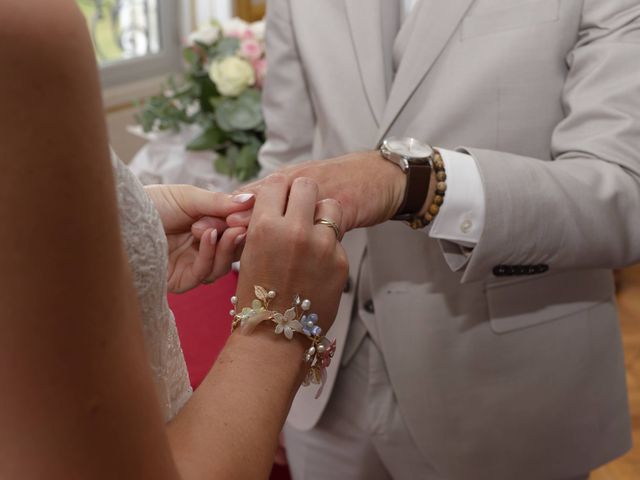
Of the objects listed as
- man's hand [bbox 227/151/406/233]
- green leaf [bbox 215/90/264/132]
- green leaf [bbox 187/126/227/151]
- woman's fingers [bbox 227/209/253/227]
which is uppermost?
man's hand [bbox 227/151/406/233]

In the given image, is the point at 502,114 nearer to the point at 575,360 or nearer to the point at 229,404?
the point at 575,360

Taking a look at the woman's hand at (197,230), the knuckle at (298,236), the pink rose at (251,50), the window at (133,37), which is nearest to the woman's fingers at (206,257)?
the woman's hand at (197,230)

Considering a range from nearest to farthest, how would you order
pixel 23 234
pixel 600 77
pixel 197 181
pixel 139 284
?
1. pixel 23 234
2. pixel 139 284
3. pixel 600 77
4. pixel 197 181

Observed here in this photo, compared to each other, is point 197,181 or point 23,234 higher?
point 23,234

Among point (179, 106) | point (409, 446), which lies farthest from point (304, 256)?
point (179, 106)

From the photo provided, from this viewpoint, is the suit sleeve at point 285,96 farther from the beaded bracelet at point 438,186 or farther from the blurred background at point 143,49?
the blurred background at point 143,49

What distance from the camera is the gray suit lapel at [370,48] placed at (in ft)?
4.15

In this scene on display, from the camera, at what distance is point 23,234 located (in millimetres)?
409

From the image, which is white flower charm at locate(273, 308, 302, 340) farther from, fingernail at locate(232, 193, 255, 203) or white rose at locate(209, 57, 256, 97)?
white rose at locate(209, 57, 256, 97)

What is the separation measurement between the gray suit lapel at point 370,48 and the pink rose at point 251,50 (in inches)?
35.5

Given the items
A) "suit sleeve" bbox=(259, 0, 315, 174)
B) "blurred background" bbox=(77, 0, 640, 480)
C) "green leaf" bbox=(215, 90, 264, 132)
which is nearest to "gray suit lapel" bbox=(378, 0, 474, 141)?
"suit sleeve" bbox=(259, 0, 315, 174)

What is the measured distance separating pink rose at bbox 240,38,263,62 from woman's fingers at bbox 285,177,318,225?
132 cm

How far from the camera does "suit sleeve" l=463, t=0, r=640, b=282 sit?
3.65ft

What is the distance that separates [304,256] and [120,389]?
350 mm
